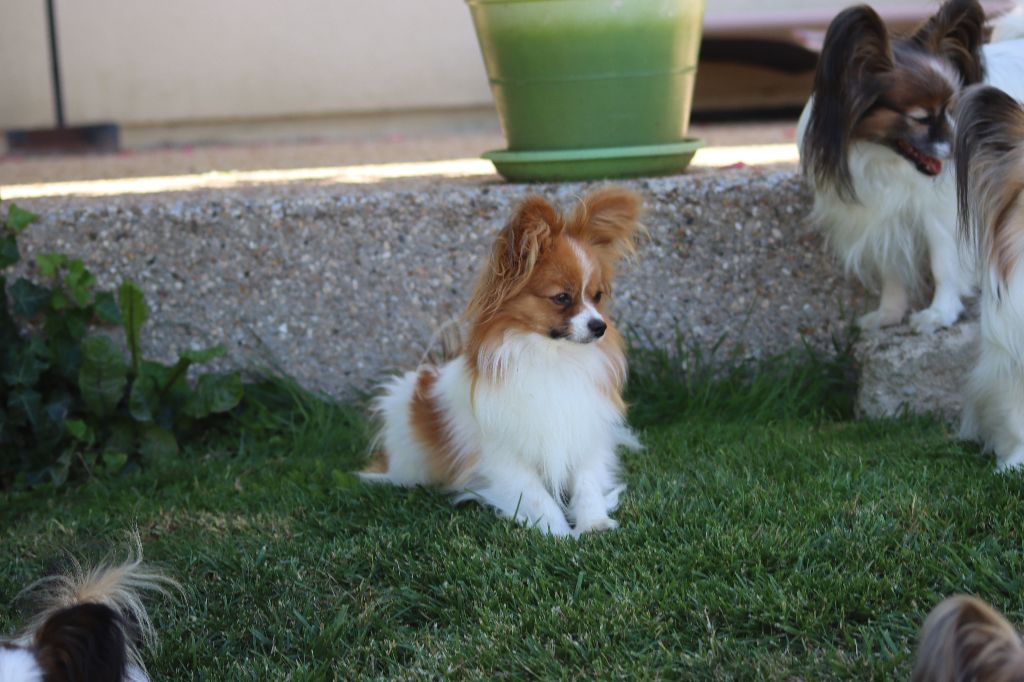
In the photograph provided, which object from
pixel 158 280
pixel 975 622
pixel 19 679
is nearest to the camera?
pixel 975 622

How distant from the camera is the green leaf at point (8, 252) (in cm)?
450

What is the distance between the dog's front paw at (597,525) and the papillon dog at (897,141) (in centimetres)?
157

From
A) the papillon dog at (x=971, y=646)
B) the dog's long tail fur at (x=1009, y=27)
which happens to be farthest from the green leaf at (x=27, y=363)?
the dog's long tail fur at (x=1009, y=27)

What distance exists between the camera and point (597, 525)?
11.4ft

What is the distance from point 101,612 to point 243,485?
1.97 m

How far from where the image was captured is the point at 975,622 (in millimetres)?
1881

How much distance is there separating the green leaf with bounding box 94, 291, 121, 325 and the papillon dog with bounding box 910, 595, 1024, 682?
11.3 ft

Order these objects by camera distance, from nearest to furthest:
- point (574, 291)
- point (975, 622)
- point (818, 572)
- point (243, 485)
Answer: point (975, 622), point (818, 572), point (574, 291), point (243, 485)

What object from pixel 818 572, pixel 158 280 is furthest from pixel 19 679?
pixel 158 280

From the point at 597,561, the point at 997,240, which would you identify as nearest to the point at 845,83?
the point at 997,240

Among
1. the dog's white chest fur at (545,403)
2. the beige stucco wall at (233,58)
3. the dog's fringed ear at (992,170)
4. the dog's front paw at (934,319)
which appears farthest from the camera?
the beige stucco wall at (233,58)

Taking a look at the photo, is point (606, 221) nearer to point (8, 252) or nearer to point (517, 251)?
point (517, 251)

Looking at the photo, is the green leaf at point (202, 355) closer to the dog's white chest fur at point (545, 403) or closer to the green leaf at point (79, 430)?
the green leaf at point (79, 430)

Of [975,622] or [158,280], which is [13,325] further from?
[975,622]
